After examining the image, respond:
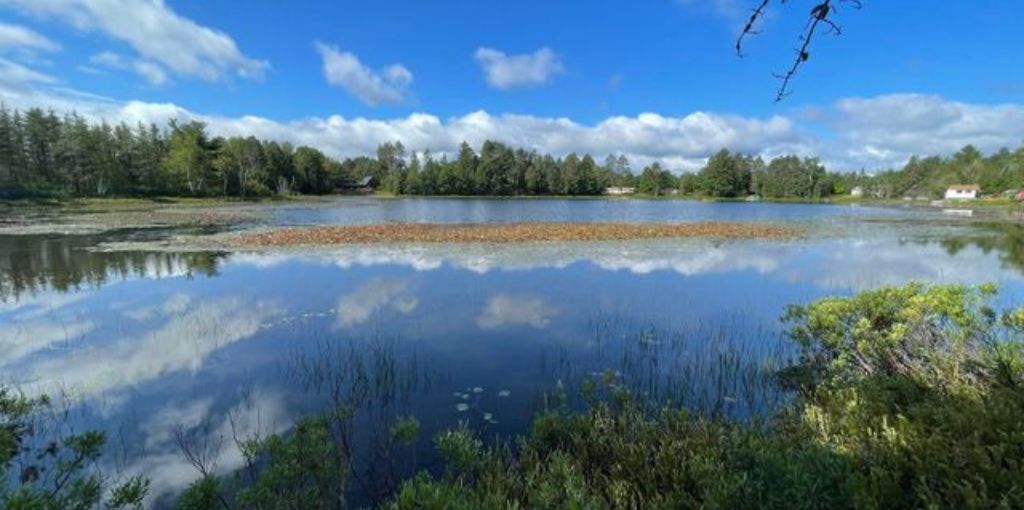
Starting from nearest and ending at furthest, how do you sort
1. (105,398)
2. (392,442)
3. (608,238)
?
(392,442)
(105,398)
(608,238)

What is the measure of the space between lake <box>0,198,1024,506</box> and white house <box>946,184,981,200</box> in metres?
118

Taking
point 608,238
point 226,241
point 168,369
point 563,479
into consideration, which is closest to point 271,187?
point 226,241

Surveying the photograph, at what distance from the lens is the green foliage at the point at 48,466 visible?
363 centimetres

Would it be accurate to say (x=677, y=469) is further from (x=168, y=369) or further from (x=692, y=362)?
(x=168, y=369)

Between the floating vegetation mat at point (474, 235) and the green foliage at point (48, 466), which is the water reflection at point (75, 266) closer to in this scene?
the floating vegetation mat at point (474, 235)

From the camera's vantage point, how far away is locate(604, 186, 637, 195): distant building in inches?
5974

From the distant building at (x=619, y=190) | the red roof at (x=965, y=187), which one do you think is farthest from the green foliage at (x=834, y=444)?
the distant building at (x=619, y=190)

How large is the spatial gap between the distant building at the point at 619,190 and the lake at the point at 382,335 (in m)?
131

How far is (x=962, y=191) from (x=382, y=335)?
146608mm

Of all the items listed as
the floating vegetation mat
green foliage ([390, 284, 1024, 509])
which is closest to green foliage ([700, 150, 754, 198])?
the floating vegetation mat

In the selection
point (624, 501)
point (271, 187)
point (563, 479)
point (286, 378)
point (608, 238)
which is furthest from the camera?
point (271, 187)

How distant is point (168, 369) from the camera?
355 inches

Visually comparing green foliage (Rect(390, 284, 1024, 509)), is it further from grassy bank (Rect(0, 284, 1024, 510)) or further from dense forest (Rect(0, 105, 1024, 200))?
dense forest (Rect(0, 105, 1024, 200))

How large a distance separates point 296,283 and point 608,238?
18.2 m
